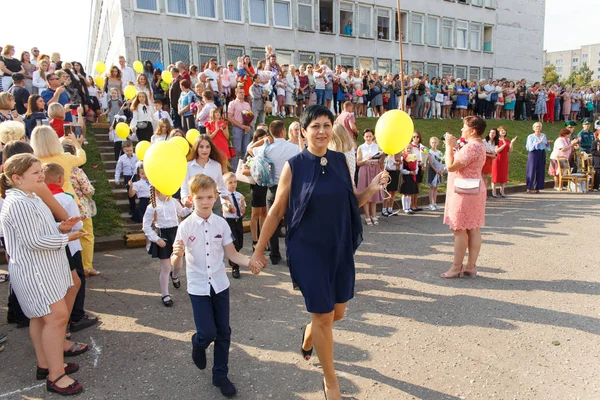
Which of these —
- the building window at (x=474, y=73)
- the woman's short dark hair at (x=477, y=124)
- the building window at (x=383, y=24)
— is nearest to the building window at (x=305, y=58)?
the building window at (x=383, y=24)

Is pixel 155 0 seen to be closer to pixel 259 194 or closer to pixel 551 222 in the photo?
pixel 259 194

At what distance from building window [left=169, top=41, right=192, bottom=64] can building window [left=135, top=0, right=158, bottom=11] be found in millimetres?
1820

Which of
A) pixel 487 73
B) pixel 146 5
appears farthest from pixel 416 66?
pixel 146 5

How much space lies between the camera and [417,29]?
3303cm

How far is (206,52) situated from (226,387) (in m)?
23.6

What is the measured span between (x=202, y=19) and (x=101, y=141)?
14.1 m

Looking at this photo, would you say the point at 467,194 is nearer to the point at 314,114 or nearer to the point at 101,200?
the point at 314,114

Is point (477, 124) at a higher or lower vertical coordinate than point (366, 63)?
lower

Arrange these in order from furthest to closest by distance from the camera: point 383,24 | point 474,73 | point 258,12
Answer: point 474,73, point 383,24, point 258,12

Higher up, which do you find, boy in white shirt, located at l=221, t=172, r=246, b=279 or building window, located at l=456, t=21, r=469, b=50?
building window, located at l=456, t=21, r=469, b=50

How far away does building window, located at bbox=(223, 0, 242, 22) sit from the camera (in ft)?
80.0

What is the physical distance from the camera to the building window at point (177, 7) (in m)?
22.5

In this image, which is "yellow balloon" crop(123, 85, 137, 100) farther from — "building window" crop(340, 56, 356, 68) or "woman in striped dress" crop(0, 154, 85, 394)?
"building window" crop(340, 56, 356, 68)

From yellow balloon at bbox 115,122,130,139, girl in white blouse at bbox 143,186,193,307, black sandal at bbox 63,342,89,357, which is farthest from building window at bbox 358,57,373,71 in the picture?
black sandal at bbox 63,342,89,357
